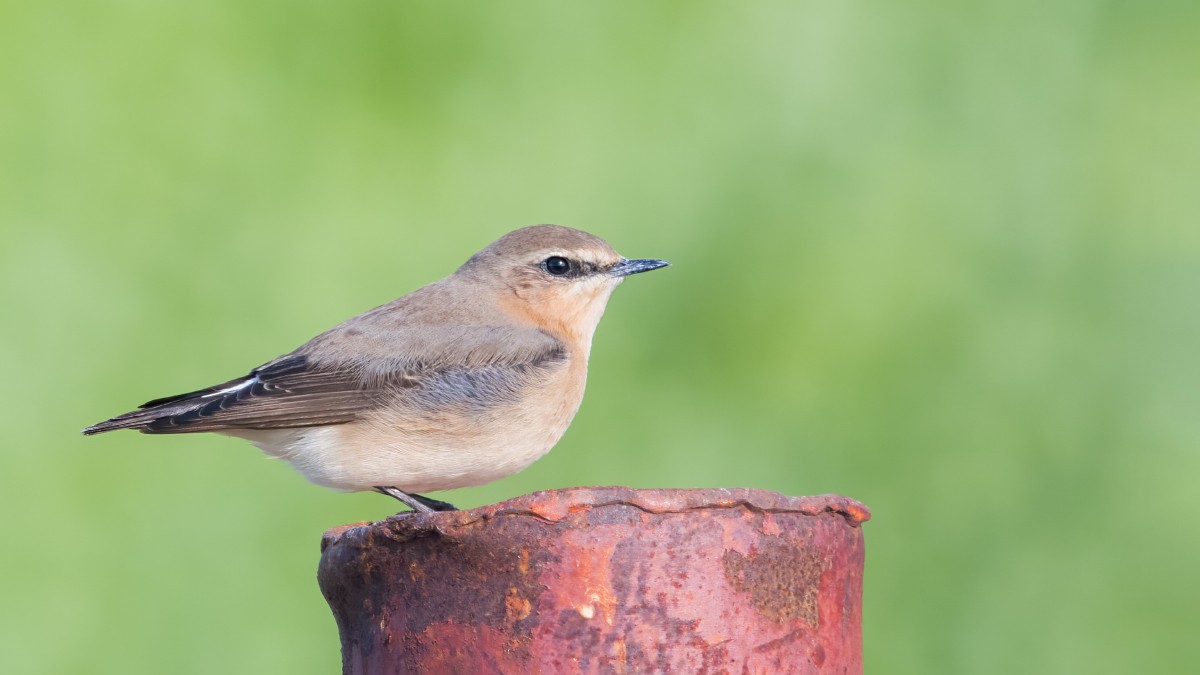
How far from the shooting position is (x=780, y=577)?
2389 millimetres

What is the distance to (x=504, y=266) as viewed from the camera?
204 inches

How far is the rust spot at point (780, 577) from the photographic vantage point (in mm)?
2336

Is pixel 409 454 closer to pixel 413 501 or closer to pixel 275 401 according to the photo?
pixel 413 501

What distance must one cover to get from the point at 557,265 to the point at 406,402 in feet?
3.44

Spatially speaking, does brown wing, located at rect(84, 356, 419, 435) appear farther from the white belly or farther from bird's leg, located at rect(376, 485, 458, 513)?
bird's leg, located at rect(376, 485, 458, 513)

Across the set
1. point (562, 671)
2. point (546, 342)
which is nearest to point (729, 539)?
point (562, 671)

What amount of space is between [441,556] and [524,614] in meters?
0.19

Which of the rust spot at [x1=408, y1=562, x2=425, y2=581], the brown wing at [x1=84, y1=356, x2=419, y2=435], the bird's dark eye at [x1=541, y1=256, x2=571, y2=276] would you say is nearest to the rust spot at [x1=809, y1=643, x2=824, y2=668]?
the rust spot at [x1=408, y1=562, x2=425, y2=581]

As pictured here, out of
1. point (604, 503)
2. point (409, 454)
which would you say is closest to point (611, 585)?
point (604, 503)

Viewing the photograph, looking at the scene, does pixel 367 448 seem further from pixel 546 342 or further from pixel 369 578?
pixel 369 578

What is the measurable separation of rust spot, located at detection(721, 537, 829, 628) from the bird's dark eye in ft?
9.17

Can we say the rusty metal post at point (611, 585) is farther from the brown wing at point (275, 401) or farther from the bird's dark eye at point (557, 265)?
the bird's dark eye at point (557, 265)

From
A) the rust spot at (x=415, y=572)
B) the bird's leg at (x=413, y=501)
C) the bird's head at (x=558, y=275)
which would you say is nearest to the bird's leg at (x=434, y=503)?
the bird's leg at (x=413, y=501)

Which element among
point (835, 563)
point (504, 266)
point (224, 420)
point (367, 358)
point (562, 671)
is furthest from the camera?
point (504, 266)
